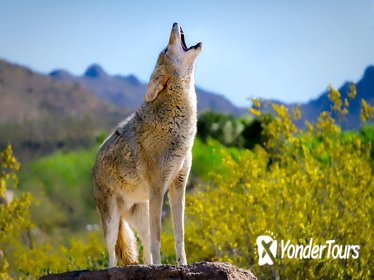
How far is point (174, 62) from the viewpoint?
6277 mm

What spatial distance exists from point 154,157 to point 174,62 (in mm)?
733

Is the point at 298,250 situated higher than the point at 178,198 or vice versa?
the point at 178,198

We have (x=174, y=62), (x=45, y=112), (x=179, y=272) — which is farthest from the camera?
(x=45, y=112)

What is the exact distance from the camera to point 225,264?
19.1 feet

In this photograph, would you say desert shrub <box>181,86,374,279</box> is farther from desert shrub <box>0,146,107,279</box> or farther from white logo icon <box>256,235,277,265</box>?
desert shrub <box>0,146,107,279</box>

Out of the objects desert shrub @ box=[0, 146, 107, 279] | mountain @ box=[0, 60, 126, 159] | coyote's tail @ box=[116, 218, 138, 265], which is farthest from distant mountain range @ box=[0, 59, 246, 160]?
coyote's tail @ box=[116, 218, 138, 265]

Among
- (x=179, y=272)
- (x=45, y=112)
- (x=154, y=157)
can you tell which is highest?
(x=45, y=112)

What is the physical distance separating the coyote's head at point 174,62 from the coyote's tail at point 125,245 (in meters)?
1.19

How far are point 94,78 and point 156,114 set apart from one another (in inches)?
1342

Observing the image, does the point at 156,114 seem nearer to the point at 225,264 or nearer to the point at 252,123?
the point at 225,264

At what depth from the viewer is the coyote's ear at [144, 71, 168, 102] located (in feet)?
20.9

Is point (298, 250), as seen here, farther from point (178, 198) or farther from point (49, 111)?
point (49, 111)

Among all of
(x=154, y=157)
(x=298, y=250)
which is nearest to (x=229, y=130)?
(x=298, y=250)

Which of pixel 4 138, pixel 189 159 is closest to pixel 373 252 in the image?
pixel 189 159
